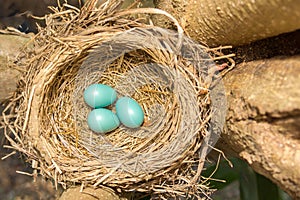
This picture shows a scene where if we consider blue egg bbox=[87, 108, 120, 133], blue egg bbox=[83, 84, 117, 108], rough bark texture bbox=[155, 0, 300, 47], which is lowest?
blue egg bbox=[87, 108, 120, 133]

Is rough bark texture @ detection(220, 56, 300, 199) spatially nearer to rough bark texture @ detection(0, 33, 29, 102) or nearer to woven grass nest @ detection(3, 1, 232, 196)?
woven grass nest @ detection(3, 1, 232, 196)

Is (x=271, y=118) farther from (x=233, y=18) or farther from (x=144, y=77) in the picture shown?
(x=144, y=77)

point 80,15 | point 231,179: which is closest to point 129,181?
point 80,15

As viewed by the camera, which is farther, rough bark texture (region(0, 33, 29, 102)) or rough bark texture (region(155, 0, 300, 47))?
rough bark texture (region(0, 33, 29, 102))

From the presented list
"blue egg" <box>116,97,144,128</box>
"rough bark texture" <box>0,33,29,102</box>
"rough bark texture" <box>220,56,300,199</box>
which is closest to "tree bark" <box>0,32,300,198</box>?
"rough bark texture" <box>220,56,300,199</box>

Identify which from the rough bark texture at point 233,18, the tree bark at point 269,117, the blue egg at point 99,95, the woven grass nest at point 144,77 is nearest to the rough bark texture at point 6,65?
the woven grass nest at point 144,77

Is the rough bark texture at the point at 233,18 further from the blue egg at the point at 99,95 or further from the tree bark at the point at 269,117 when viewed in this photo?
the blue egg at the point at 99,95
